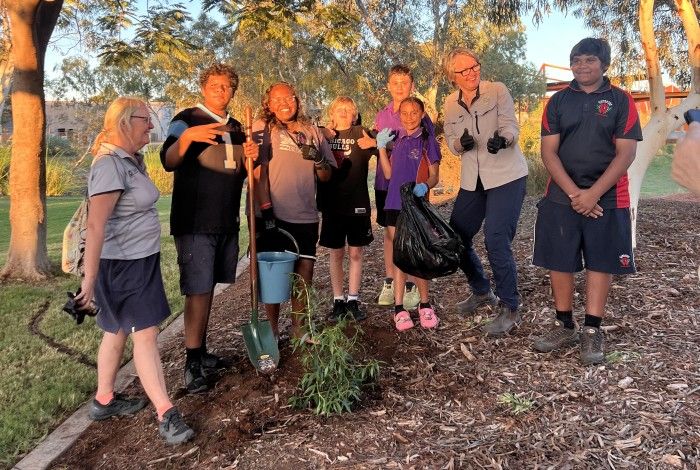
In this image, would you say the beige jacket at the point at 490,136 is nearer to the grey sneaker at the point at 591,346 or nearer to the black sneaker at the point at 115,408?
the grey sneaker at the point at 591,346

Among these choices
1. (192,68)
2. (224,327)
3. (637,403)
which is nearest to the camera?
(637,403)

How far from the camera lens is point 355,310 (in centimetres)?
438

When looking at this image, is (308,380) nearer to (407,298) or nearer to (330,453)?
(330,453)

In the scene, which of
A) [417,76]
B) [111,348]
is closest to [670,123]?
[111,348]

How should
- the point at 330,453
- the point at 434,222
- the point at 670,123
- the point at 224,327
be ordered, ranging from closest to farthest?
the point at 330,453 < the point at 434,222 < the point at 224,327 < the point at 670,123

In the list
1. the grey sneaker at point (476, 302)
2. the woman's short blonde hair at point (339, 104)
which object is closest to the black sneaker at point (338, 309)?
the grey sneaker at point (476, 302)

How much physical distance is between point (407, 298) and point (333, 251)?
703 mm

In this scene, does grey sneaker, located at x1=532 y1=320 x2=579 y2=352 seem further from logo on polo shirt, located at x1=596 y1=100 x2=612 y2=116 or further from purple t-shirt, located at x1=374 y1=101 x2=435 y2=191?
purple t-shirt, located at x1=374 y1=101 x2=435 y2=191

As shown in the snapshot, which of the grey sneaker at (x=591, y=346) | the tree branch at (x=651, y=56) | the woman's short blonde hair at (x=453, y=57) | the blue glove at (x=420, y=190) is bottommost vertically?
the grey sneaker at (x=591, y=346)

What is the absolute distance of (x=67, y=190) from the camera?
18.4 meters

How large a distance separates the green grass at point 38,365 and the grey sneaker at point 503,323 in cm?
274

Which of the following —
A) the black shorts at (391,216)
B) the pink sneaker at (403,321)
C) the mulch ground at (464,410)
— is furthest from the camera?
the black shorts at (391,216)

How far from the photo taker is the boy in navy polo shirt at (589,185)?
3.28 m

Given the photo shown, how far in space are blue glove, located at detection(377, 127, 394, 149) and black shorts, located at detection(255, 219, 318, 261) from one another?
0.81 m
